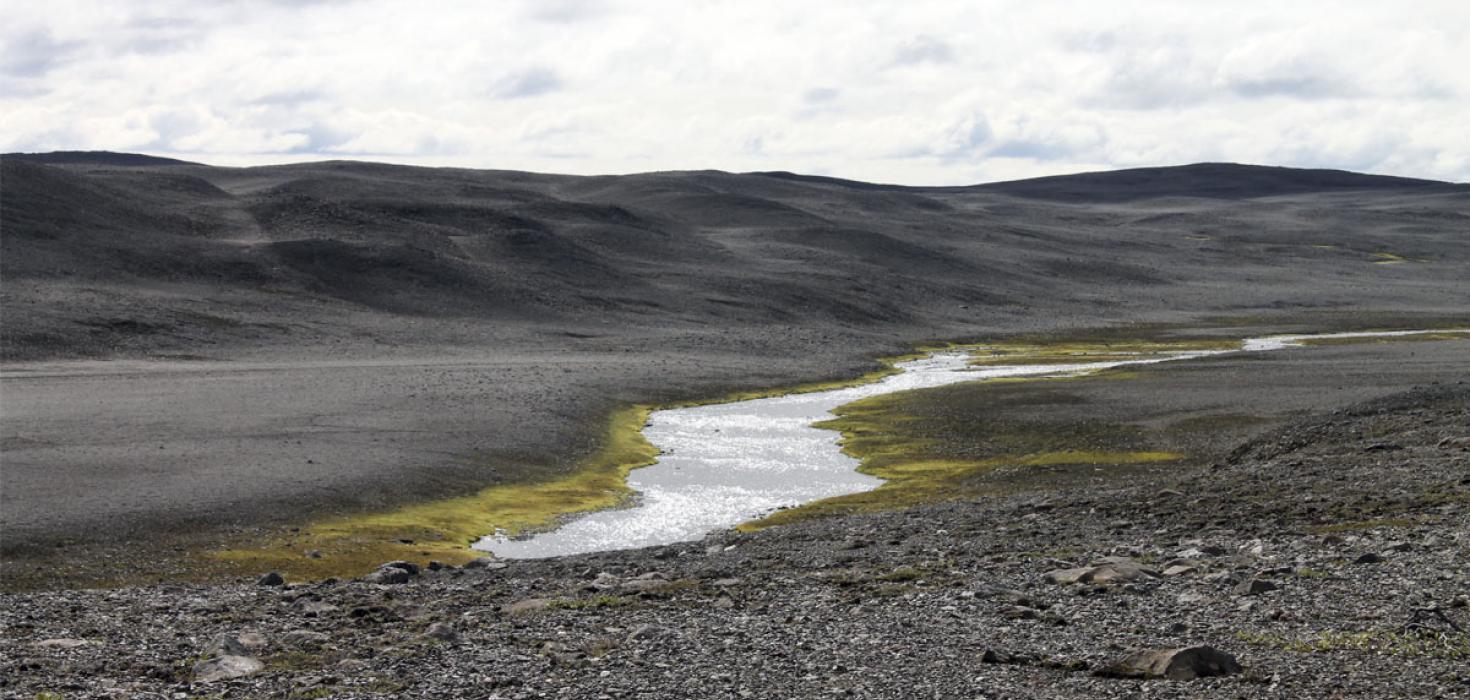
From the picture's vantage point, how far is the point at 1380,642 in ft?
68.5

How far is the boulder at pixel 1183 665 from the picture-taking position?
19875 millimetres

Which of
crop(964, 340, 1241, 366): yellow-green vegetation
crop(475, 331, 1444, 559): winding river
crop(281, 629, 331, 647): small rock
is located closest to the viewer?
crop(281, 629, 331, 647): small rock

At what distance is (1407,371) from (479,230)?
114 metres

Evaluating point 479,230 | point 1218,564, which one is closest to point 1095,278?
point 479,230

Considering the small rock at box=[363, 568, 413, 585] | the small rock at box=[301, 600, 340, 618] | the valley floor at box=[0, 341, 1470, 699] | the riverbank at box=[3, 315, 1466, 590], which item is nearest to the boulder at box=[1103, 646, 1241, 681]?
the valley floor at box=[0, 341, 1470, 699]

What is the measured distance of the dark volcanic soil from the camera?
5406 centimetres

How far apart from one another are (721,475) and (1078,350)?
6851 centimetres

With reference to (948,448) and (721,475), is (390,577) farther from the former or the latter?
(948,448)

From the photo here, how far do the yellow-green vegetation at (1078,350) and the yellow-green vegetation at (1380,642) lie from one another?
87382 mm

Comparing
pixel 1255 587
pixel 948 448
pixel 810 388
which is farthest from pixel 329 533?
pixel 810 388

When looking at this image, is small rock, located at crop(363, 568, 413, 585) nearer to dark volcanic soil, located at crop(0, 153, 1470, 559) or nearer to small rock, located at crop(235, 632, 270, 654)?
small rock, located at crop(235, 632, 270, 654)

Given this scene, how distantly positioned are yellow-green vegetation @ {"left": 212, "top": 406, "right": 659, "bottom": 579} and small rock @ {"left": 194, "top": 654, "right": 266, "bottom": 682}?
16925 millimetres

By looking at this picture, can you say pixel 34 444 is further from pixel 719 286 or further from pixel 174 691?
pixel 719 286

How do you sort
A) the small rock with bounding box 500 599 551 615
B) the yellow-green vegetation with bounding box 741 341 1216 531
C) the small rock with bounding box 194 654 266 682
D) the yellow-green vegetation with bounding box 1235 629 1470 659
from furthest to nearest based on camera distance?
the yellow-green vegetation with bounding box 741 341 1216 531
the small rock with bounding box 500 599 551 615
the small rock with bounding box 194 654 266 682
the yellow-green vegetation with bounding box 1235 629 1470 659
